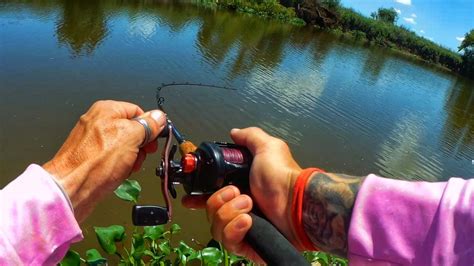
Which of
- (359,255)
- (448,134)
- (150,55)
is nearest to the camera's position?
(359,255)

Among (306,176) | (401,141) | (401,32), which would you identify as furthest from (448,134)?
(401,32)

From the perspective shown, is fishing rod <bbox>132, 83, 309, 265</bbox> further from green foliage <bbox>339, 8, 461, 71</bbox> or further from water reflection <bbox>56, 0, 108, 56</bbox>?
green foliage <bbox>339, 8, 461, 71</bbox>

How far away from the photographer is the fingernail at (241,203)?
1.56 meters

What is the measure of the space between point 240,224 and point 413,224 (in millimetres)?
530

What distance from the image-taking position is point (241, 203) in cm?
157

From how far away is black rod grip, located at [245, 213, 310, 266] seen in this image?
1185 mm

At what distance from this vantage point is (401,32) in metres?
63.0

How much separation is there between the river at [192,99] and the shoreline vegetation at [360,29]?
2974 centimetres

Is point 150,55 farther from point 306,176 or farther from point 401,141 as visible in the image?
point 306,176

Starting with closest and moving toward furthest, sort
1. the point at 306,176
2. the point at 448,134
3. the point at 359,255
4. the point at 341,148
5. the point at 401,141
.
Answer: the point at 359,255, the point at 306,176, the point at 341,148, the point at 401,141, the point at 448,134

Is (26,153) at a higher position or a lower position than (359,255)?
lower

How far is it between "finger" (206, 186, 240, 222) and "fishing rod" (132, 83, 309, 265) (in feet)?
0.14

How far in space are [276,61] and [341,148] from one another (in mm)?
9015

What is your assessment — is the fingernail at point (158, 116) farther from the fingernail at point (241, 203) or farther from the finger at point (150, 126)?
the fingernail at point (241, 203)
